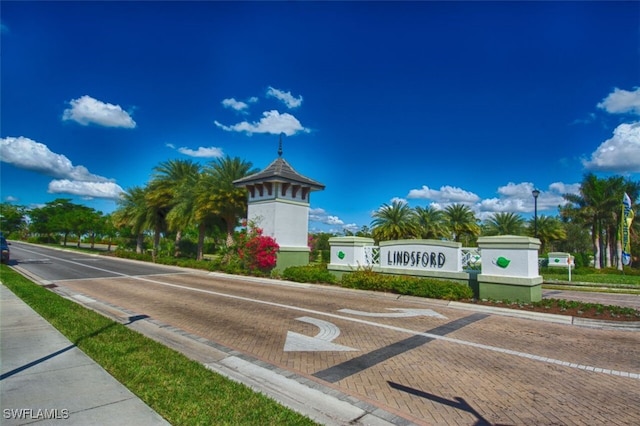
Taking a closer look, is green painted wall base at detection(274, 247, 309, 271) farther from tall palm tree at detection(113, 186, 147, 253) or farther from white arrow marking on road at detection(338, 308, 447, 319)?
tall palm tree at detection(113, 186, 147, 253)

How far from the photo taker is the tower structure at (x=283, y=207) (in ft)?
70.8

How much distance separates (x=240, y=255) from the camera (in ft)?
72.9

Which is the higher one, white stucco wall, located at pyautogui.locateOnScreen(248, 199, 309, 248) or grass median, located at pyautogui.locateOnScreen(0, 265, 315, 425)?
white stucco wall, located at pyautogui.locateOnScreen(248, 199, 309, 248)

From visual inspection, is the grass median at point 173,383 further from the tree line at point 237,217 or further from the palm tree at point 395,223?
the palm tree at point 395,223

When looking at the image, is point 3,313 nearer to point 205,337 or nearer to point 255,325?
point 205,337

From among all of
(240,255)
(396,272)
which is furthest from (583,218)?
(240,255)

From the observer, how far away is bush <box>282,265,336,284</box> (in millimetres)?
17641

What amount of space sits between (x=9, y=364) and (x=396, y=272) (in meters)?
13.1

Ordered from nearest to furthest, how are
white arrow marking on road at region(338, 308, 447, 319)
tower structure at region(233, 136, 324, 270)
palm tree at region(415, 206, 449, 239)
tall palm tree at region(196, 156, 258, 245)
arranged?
white arrow marking on road at region(338, 308, 447, 319)
tower structure at region(233, 136, 324, 270)
tall palm tree at region(196, 156, 258, 245)
palm tree at region(415, 206, 449, 239)

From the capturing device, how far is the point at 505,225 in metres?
44.6

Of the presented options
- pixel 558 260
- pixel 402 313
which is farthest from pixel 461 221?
pixel 402 313

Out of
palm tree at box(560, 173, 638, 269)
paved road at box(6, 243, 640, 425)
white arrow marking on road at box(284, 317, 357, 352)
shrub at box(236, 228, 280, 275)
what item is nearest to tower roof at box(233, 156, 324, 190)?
shrub at box(236, 228, 280, 275)

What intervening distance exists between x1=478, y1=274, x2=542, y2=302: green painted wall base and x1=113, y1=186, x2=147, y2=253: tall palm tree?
105ft

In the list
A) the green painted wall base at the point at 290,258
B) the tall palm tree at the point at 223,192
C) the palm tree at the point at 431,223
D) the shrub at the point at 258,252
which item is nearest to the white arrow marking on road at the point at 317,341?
the shrub at the point at 258,252
